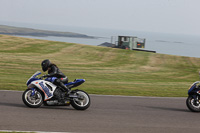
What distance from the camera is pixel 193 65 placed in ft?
98.2

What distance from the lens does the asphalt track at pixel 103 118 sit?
715cm

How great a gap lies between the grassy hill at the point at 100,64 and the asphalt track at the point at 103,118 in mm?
7567

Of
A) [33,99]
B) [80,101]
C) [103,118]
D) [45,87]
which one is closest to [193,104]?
[103,118]

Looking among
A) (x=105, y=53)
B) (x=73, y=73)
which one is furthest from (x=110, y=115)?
(x=105, y=53)

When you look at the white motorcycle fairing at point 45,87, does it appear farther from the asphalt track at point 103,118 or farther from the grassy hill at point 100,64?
the grassy hill at point 100,64

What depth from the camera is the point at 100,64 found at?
2775 cm

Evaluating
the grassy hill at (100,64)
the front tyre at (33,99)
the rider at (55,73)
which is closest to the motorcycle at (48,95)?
the front tyre at (33,99)

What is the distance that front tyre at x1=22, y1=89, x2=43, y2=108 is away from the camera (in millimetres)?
9086

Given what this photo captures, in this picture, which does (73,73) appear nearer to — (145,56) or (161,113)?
(161,113)

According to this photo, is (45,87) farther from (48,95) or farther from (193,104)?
(193,104)

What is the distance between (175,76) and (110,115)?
15768mm

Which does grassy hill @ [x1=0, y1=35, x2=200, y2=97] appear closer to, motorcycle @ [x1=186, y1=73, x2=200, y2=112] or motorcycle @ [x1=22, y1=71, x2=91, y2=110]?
motorcycle @ [x1=186, y1=73, x2=200, y2=112]

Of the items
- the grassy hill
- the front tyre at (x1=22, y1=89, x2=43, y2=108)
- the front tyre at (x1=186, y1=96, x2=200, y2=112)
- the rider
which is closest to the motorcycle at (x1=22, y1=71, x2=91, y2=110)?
the front tyre at (x1=22, y1=89, x2=43, y2=108)

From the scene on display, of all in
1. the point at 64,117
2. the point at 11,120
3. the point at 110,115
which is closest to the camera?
the point at 11,120
